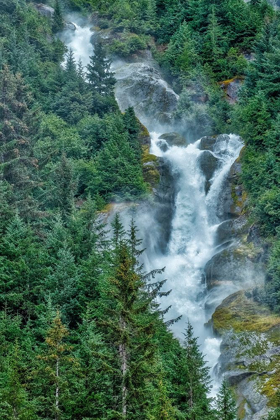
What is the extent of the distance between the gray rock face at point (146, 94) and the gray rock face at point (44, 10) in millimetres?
21209

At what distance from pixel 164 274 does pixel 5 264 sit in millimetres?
16551

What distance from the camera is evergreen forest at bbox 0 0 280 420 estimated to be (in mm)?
13398

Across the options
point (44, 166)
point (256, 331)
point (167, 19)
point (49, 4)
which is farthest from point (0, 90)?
point (49, 4)

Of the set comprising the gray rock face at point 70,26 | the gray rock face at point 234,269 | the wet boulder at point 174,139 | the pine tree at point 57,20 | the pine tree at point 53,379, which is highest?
the gray rock face at point 70,26

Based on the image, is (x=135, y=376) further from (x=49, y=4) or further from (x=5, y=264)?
(x=49, y=4)

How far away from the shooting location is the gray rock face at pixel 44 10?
68.2 metres

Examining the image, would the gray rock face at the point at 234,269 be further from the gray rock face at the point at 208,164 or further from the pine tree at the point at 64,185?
the pine tree at the point at 64,185

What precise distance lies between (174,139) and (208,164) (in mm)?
5551

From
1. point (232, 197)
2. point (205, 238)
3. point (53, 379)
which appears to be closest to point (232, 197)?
point (232, 197)

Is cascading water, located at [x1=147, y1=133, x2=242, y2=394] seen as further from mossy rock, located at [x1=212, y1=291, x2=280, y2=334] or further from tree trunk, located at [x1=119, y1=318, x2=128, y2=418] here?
tree trunk, located at [x1=119, y1=318, x2=128, y2=418]

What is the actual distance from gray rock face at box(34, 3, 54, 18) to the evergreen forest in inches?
64.6

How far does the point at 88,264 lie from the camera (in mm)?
22469

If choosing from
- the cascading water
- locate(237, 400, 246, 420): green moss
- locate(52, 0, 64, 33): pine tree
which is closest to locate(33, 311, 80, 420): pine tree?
locate(237, 400, 246, 420): green moss

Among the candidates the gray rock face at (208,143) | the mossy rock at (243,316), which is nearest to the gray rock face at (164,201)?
the gray rock face at (208,143)
